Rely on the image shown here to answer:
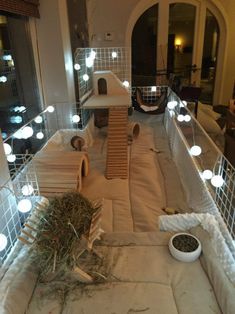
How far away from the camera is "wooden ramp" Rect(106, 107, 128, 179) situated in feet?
8.30

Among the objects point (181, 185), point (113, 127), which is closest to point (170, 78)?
point (113, 127)

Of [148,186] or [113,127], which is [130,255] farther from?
[113,127]

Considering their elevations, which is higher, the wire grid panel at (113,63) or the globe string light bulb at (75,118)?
the wire grid panel at (113,63)

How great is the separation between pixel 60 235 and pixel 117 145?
59.3 inches

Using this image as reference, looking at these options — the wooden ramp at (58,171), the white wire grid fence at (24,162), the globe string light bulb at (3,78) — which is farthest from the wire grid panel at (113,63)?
the wooden ramp at (58,171)

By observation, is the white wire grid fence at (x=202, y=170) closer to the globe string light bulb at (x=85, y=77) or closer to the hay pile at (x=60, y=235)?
the hay pile at (x=60, y=235)

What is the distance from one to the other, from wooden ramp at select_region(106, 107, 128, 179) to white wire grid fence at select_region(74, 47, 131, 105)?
63cm

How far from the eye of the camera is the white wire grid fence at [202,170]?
1.53 m

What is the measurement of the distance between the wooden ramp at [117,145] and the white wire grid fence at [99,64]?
0.63 metres

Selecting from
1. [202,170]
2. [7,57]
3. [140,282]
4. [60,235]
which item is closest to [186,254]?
[140,282]

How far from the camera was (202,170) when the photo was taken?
2047mm

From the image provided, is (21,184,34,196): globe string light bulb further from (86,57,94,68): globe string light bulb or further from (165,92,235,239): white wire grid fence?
(86,57,94,68): globe string light bulb

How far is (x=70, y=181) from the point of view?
204 cm

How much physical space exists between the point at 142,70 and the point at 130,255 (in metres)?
3.85
